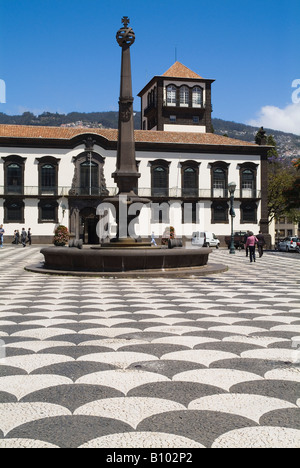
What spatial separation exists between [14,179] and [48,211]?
12.9 ft

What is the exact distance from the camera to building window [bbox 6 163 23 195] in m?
44.3

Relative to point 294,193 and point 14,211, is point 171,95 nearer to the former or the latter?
point 14,211

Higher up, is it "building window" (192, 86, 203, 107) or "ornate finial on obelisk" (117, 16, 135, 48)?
"building window" (192, 86, 203, 107)

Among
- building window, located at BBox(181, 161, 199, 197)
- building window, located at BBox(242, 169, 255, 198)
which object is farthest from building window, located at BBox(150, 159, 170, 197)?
building window, located at BBox(242, 169, 255, 198)

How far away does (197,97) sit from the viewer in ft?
176

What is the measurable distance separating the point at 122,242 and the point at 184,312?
9083 millimetres

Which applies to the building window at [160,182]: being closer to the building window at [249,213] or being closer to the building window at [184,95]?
the building window at [249,213]

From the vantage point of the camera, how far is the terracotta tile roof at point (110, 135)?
45.3 metres

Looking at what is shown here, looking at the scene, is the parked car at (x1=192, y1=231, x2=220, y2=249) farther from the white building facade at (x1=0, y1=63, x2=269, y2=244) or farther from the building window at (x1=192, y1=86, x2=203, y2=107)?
the building window at (x1=192, y1=86, x2=203, y2=107)

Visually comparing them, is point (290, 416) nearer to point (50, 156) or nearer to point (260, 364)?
point (260, 364)

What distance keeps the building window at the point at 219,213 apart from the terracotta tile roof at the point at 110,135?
558cm

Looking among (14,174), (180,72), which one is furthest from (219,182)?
(14,174)

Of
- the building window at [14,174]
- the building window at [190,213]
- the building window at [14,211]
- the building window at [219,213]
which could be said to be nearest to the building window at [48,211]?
the building window at [14,211]

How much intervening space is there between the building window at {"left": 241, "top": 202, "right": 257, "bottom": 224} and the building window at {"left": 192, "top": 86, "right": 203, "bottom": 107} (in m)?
12.2
